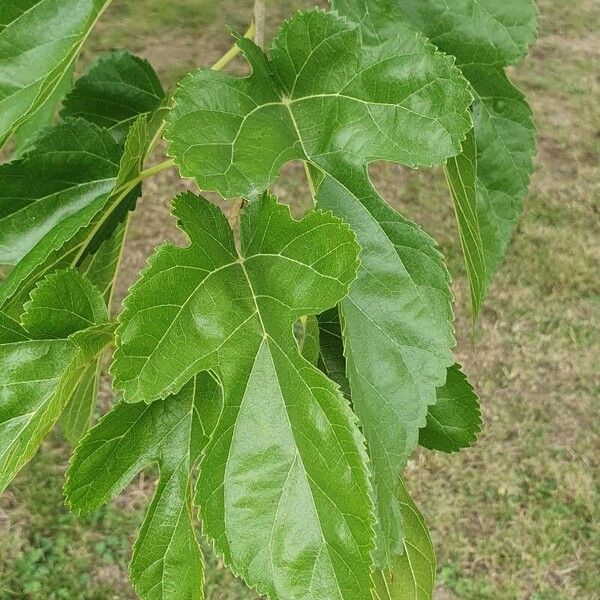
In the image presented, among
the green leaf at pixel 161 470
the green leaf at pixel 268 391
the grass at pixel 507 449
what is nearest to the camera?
the green leaf at pixel 268 391

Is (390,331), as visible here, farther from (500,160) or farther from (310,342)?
(500,160)

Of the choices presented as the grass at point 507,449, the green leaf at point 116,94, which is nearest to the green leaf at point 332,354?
the green leaf at point 116,94

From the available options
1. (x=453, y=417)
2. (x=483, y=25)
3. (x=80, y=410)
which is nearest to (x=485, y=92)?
(x=483, y=25)

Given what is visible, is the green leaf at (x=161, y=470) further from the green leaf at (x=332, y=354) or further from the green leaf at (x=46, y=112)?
the green leaf at (x=46, y=112)

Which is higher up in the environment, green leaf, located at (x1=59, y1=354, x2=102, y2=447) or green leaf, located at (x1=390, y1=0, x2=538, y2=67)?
green leaf, located at (x1=390, y1=0, x2=538, y2=67)

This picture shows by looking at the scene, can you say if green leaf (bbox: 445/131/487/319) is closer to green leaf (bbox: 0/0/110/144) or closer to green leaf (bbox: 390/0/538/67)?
green leaf (bbox: 390/0/538/67)

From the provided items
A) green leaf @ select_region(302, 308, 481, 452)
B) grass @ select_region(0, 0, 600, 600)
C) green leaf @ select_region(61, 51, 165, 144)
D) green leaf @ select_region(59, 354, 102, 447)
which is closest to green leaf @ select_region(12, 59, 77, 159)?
green leaf @ select_region(61, 51, 165, 144)
